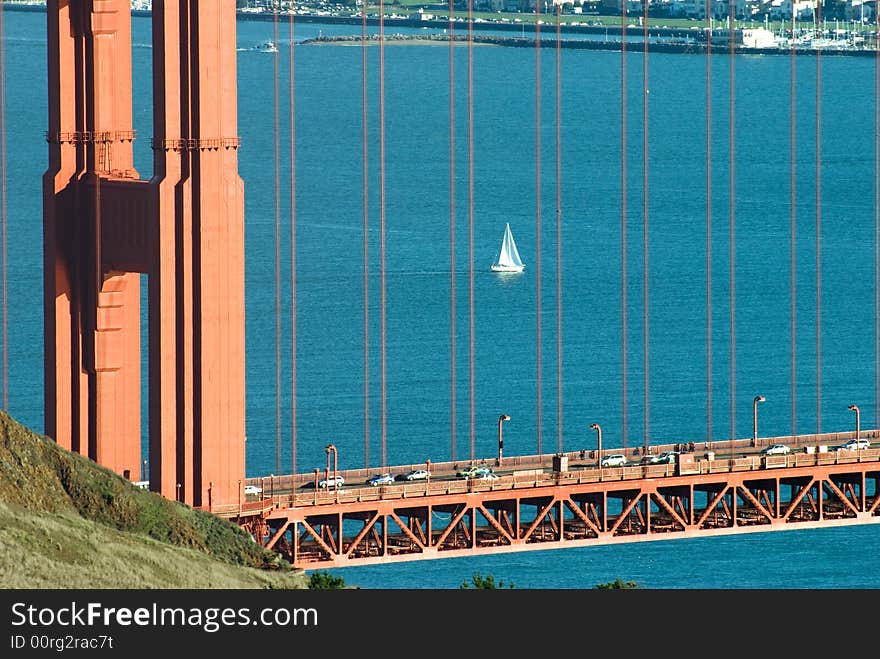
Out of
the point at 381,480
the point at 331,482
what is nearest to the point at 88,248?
the point at 331,482

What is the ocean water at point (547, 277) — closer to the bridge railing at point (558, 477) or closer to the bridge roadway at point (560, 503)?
the bridge roadway at point (560, 503)

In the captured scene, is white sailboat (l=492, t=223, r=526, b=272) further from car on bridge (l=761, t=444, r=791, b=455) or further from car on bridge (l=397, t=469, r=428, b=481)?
car on bridge (l=397, t=469, r=428, b=481)

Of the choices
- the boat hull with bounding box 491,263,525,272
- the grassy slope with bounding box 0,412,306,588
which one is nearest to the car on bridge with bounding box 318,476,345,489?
the grassy slope with bounding box 0,412,306,588

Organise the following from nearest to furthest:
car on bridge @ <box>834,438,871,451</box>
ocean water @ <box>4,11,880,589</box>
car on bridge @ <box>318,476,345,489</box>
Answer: car on bridge @ <box>318,476,345,489</box>
car on bridge @ <box>834,438,871,451</box>
ocean water @ <box>4,11,880,589</box>

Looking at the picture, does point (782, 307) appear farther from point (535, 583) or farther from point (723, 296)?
point (535, 583)

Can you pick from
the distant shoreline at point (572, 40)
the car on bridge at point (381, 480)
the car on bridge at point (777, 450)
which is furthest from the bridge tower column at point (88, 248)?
the distant shoreline at point (572, 40)

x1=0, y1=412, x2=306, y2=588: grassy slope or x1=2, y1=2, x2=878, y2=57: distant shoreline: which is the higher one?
x1=2, y1=2, x2=878, y2=57: distant shoreline

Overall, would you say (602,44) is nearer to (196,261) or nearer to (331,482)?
(331,482)
